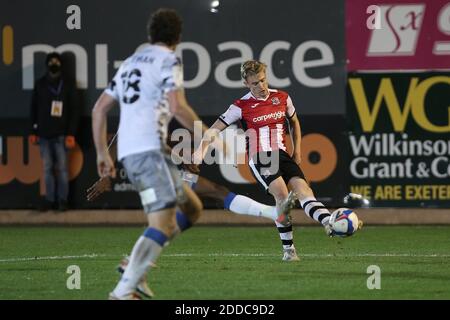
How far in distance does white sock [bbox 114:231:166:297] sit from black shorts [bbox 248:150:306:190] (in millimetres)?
4190

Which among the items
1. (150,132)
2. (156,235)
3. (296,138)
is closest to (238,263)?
(296,138)

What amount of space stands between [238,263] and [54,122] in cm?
694

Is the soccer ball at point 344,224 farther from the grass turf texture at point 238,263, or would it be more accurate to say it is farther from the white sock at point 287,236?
the white sock at point 287,236

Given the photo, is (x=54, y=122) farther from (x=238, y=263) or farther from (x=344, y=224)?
(x=344, y=224)

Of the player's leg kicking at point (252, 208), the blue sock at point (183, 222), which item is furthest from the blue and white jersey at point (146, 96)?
the player's leg kicking at point (252, 208)

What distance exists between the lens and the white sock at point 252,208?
11.7 m

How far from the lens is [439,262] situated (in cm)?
1221

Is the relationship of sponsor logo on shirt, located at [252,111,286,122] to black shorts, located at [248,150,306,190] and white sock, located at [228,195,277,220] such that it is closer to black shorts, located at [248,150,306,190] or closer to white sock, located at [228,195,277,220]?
black shorts, located at [248,150,306,190]

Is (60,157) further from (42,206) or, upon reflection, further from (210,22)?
(210,22)

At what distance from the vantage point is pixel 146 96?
874cm

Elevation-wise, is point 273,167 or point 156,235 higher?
point 273,167

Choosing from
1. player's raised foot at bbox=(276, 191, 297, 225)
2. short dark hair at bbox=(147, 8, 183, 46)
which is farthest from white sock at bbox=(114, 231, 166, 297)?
player's raised foot at bbox=(276, 191, 297, 225)

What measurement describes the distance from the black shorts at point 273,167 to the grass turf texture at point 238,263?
3.08ft
